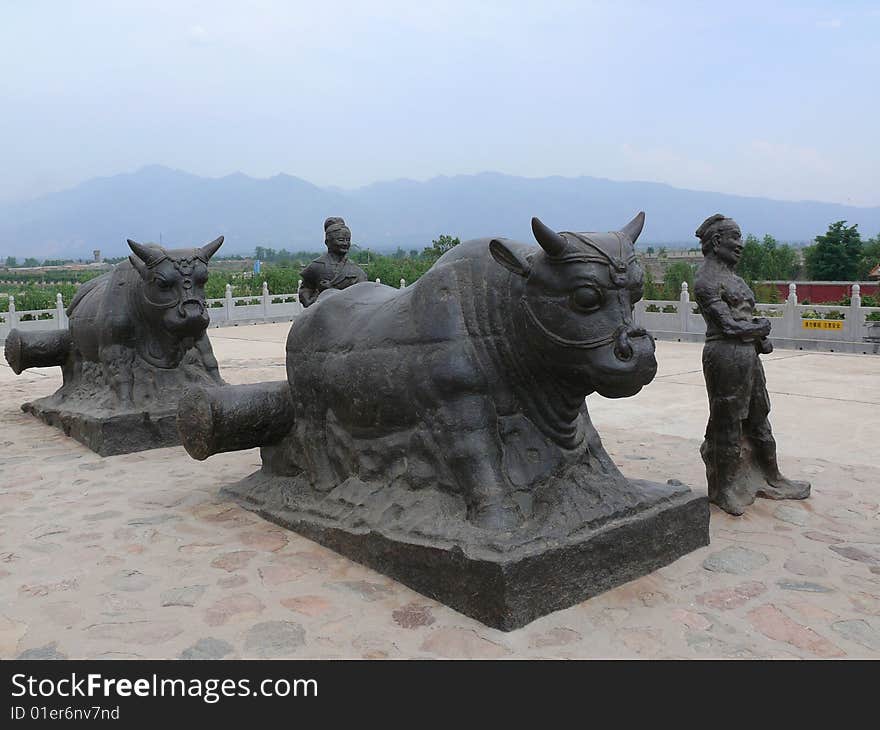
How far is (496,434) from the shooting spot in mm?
4137

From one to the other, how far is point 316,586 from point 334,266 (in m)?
6.20

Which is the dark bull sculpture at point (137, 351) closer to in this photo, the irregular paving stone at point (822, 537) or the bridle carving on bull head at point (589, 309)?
the bridle carving on bull head at point (589, 309)

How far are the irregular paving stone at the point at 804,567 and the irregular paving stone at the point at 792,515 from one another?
0.60 m

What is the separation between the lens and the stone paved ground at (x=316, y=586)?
3.49 metres

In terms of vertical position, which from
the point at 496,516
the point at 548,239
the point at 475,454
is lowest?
the point at 496,516

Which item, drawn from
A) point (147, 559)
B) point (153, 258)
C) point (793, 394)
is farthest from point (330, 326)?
point (793, 394)

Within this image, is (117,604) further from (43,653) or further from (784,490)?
(784,490)

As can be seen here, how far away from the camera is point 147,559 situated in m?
4.55

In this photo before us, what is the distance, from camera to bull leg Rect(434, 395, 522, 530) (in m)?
3.95

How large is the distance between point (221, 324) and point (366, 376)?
1792 centimetres

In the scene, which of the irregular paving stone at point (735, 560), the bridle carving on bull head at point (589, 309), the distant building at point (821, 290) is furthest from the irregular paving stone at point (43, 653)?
the distant building at point (821, 290)

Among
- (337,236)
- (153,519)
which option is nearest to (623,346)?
(153,519)

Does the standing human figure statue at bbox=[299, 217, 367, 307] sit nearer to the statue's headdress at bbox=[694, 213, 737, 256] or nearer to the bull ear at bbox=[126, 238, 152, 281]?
the bull ear at bbox=[126, 238, 152, 281]

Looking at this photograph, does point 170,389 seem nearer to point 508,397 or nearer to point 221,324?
point 508,397
